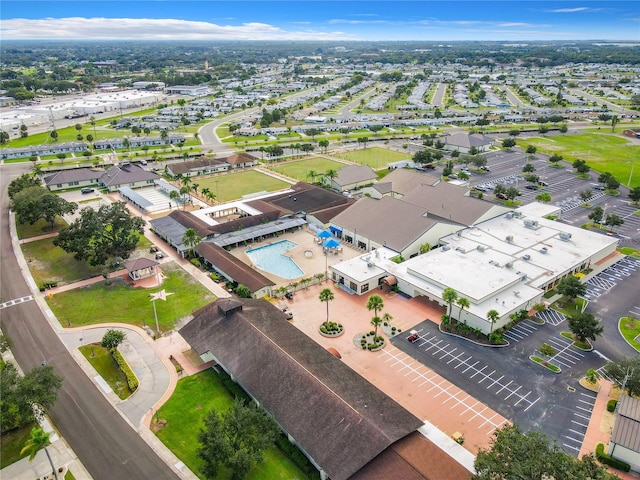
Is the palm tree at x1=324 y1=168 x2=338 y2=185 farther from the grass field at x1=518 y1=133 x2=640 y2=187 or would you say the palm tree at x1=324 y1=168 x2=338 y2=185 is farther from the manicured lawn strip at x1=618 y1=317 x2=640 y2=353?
the grass field at x1=518 y1=133 x2=640 y2=187

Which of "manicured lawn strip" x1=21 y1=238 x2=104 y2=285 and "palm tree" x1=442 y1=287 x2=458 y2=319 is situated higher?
"palm tree" x1=442 y1=287 x2=458 y2=319

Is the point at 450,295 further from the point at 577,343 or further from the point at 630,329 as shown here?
the point at 630,329

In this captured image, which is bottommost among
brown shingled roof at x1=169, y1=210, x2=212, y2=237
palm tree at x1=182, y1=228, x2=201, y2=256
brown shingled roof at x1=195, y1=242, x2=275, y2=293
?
brown shingled roof at x1=195, y1=242, x2=275, y2=293

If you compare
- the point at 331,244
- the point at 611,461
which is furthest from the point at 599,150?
the point at 611,461

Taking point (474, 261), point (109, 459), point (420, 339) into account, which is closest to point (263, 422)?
point (109, 459)

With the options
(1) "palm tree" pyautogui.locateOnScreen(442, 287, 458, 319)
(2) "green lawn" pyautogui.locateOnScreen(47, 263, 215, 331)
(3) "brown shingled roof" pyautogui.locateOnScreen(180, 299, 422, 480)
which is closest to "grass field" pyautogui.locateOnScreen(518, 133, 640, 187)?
(1) "palm tree" pyautogui.locateOnScreen(442, 287, 458, 319)

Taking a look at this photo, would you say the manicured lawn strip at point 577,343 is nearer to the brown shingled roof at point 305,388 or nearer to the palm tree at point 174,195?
the brown shingled roof at point 305,388
